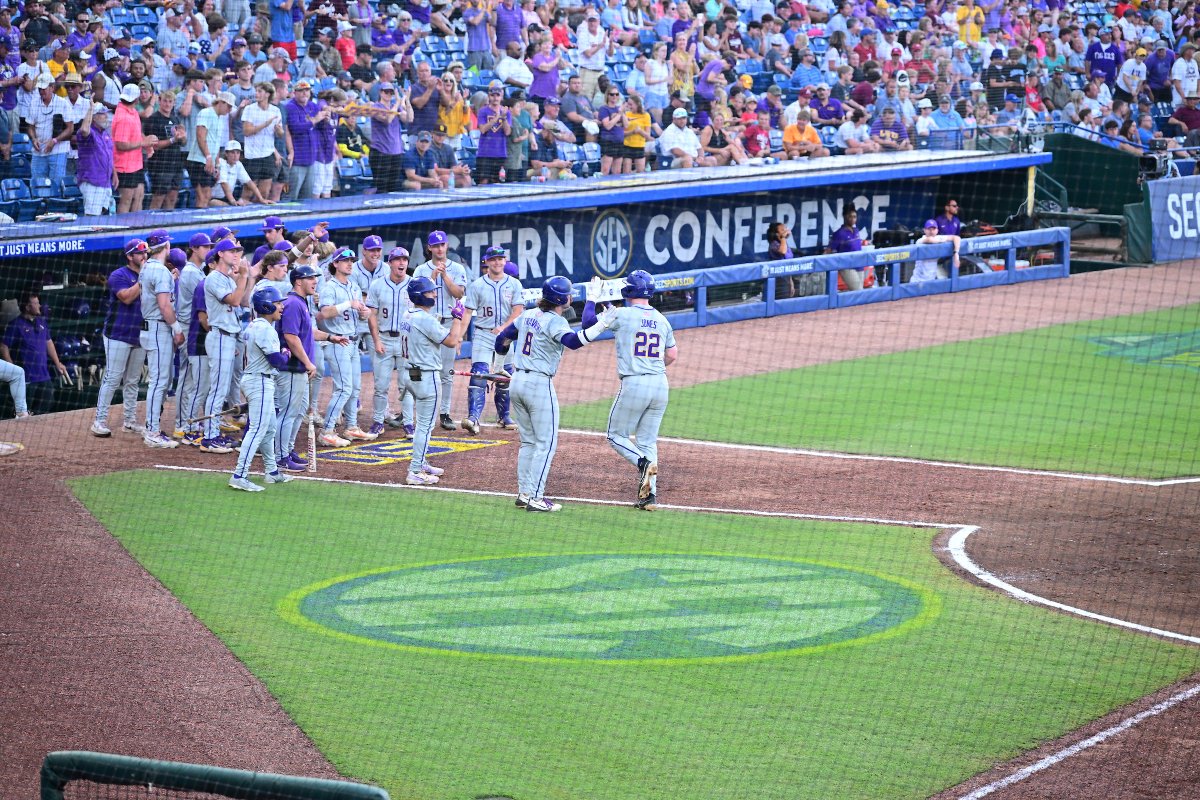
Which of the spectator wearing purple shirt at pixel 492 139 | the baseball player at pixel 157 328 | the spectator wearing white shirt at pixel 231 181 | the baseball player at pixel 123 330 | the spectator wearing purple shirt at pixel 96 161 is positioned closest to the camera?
the baseball player at pixel 157 328

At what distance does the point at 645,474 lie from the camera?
11719mm

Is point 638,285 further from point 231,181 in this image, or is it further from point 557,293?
point 231,181

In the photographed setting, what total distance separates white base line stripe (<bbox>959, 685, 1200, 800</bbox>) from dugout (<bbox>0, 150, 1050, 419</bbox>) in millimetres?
10927

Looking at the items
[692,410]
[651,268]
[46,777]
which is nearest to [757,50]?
[651,268]

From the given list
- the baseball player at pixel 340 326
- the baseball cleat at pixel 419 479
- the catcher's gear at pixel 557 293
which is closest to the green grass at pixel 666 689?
the baseball cleat at pixel 419 479

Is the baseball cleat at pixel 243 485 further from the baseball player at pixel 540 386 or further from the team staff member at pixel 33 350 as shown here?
the team staff member at pixel 33 350

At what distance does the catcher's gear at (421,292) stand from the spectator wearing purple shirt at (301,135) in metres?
5.59

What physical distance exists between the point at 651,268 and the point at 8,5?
8906 millimetres

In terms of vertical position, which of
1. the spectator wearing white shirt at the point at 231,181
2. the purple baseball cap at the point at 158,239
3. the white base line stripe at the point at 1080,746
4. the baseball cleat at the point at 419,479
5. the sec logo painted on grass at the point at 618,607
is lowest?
the baseball cleat at the point at 419,479

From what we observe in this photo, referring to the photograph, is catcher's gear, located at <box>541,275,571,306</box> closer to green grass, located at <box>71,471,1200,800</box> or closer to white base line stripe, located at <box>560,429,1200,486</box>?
green grass, located at <box>71,471,1200,800</box>

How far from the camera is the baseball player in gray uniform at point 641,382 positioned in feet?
38.7

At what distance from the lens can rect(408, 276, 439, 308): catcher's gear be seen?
12539 mm

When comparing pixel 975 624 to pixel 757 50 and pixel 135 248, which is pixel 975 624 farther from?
pixel 757 50

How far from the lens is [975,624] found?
29.4ft
